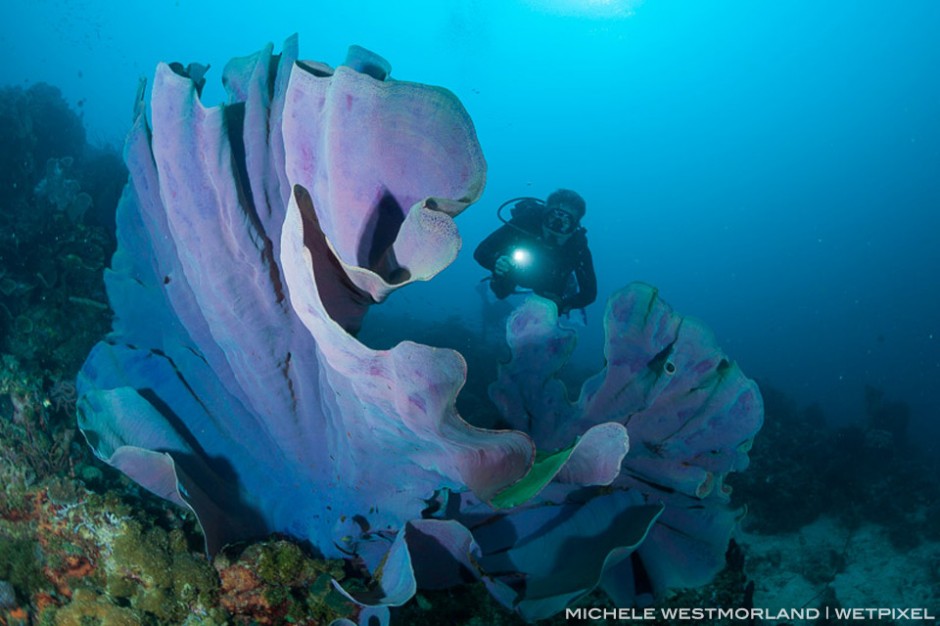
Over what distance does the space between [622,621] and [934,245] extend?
133 meters

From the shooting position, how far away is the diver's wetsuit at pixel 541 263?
871 centimetres

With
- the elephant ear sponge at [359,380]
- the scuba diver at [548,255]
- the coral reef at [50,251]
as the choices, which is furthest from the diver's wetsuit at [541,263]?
the elephant ear sponge at [359,380]

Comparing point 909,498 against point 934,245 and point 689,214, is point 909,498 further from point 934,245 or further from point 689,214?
point 689,214

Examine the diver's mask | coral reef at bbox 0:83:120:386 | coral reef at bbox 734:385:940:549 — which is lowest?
coral reef at bbox 734:385:940:549

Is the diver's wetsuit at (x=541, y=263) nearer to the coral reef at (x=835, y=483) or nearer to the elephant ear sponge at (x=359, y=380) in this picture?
the coral reef at (x=835, y=483)

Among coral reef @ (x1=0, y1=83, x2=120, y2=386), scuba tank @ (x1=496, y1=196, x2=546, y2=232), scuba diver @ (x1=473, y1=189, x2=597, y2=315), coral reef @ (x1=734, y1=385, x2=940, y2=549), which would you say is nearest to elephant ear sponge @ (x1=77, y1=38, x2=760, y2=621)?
coral reef @ (x1=0, y1=83, x2=120, y2=386)

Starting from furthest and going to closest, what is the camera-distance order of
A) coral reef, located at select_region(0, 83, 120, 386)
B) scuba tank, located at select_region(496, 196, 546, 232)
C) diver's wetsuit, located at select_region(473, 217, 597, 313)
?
1. scuba tank, located at select_region(496, 196, 546, 232)
2. diver's wetsuit, located at select_region(473, 217, 597, 313)
3. coral reef, located at select_region(0, 83, 120, 386)

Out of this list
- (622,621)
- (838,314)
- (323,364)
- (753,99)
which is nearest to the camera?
(323,364)

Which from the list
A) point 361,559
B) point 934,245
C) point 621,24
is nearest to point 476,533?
point 361,559

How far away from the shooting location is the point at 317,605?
1.73m

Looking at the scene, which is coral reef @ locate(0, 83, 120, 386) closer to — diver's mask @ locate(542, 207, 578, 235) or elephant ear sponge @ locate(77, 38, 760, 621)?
elephant ear sponge @ locate(77, 38, 760, 621)

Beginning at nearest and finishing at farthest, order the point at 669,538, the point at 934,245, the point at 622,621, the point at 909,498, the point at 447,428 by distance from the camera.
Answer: the point at 447,428, the point at 669,538, the point at 622,621, the point at 909,498, the point at 934,245

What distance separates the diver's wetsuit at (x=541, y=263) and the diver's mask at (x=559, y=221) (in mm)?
216

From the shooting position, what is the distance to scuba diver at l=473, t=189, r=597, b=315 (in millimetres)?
8625
